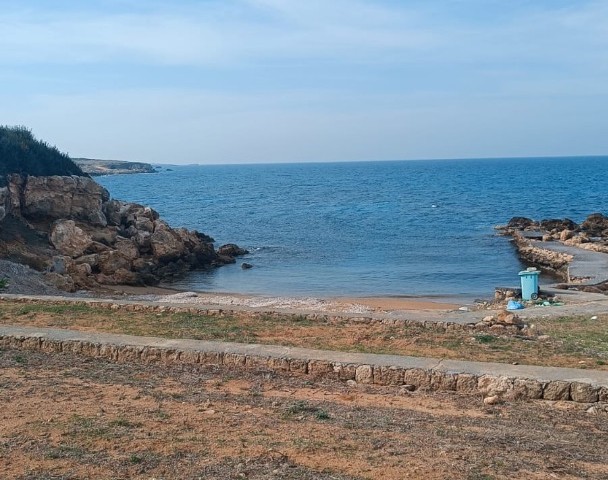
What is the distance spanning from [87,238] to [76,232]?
1.52ft

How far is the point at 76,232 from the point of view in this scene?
27656 millimetres

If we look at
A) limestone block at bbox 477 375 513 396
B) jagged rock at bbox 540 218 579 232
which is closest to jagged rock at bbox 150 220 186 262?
jagged rock at bbox 540 218 579 232

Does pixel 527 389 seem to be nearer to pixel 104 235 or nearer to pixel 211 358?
pixel 211 358

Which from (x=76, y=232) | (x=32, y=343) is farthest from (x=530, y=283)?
(x=76, y=232)

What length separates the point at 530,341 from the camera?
10.7m

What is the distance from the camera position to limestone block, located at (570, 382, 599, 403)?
769 centimetres

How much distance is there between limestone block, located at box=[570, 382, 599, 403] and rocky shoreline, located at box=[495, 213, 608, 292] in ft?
48.4

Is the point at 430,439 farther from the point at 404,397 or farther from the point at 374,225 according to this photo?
the point at 374,225

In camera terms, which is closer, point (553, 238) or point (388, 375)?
point (388, 375)

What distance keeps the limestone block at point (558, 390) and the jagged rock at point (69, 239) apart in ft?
71.9

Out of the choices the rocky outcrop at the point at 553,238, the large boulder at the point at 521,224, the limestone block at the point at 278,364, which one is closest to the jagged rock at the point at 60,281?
the limestone block at the point at 278,364

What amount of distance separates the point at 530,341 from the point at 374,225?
1555 inches

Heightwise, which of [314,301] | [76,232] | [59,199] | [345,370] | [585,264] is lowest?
[314,301]

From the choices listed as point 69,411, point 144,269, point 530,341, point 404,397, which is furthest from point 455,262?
point 69,411
